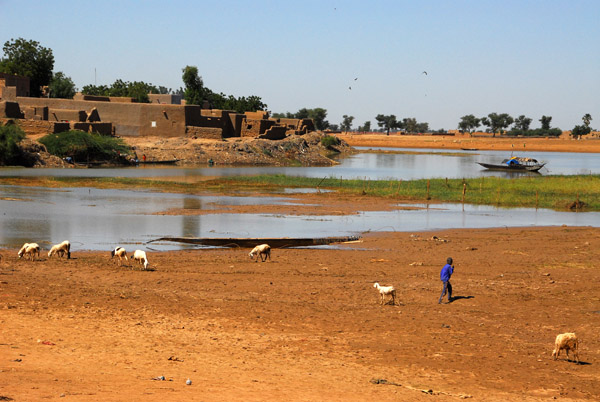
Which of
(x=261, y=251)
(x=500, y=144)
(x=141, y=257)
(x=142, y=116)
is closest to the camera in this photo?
(x=141, y=257)

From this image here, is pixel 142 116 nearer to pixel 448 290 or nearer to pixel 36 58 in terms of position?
pixel 36 58

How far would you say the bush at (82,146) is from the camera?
54.4m

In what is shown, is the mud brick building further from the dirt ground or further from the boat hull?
the dirt ground

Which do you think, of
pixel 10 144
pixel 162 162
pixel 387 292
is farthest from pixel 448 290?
pixel 162 162

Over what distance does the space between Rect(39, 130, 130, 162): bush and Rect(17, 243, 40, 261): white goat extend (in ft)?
124

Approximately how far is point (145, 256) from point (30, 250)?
290 centimetres

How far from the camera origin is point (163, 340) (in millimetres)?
11391

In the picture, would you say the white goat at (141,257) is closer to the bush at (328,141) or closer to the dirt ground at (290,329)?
the dirt ground at (290,329)

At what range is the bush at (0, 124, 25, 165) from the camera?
166 ft

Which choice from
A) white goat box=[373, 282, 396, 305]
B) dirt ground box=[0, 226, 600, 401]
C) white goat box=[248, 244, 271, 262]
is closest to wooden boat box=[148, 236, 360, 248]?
dirt ground box=[0, 226, 600, 401]

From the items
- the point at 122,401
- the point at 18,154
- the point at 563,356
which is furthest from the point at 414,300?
the point at 18,154

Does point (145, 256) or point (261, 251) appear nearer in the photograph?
point (145, 256)

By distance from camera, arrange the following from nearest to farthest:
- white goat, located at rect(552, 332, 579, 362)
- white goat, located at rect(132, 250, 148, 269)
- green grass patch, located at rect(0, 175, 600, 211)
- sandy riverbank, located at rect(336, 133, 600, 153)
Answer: white goat, located at rect(552, 332, 579, 362), white goat, located at rect(132, 250, 148, 269), green grass patch, located at rect(0, 175, 600, 211), sandy riverbank, located at rect(336, 133, 600, 153)

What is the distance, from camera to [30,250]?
17.8 metres
